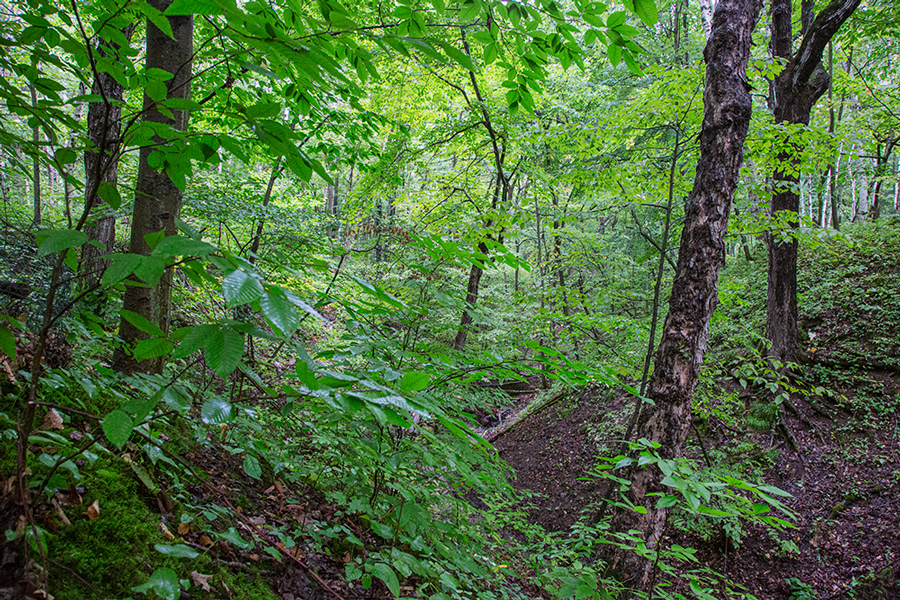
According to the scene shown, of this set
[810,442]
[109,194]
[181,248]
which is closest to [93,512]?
[109,194]

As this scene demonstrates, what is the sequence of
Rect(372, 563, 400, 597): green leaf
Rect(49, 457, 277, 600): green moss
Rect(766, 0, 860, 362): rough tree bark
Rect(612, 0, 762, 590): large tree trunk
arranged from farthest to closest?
1. Rect(766, 0, 860, 362): rough tree bark
2. Rect(612, 0, 762, 590): large tree trunk
3. Rect(372, 563, 400, 597): green leaf
4. Rect(49, 457, 277, 600): green moss

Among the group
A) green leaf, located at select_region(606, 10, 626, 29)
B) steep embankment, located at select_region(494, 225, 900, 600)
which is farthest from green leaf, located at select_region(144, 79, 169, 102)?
steep embankment, located at select_region(494, 225, 900, 600)

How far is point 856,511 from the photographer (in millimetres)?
4695

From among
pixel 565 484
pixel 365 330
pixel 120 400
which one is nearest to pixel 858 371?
pixel 565 484

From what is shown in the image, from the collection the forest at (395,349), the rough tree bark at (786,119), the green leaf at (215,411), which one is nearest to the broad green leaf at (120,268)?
the forest at (395,349)

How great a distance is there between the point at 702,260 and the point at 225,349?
3.35 meters

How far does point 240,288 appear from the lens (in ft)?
2.54

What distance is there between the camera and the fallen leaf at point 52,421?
5.76 feet

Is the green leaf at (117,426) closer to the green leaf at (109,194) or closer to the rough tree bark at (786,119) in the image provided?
the green leaf at (109,194)

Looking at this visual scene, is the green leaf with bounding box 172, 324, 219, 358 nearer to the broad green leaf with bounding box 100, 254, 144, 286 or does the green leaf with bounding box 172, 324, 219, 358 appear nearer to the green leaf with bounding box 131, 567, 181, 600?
the broad green leaf with bounding box 100, 254, 144, 286

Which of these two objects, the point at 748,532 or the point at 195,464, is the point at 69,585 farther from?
the point at 748,532

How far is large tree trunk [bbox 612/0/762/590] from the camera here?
3.07m

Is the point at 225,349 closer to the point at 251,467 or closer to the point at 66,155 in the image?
the point at 66,155

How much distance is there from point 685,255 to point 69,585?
3.82m
